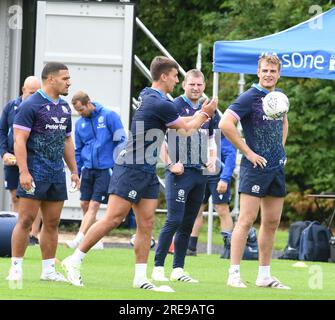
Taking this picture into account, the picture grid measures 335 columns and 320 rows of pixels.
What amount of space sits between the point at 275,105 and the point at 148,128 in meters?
1.29

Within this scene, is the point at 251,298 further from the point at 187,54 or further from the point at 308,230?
the point at 187,54

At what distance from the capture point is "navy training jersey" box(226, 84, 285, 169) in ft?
37.3

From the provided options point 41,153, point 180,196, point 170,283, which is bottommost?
point 170,283

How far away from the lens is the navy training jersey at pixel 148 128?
10.8 metres

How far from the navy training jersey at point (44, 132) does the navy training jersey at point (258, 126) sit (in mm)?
1587

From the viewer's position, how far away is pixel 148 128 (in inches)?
425

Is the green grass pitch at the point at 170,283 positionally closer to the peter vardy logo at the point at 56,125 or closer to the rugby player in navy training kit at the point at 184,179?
the rugby player in navy training kit at the point at 184,179

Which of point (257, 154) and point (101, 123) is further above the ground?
point (101, 123)

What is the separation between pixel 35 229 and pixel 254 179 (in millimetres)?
6235

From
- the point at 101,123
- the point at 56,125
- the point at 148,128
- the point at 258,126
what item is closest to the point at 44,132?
the point at 56,125

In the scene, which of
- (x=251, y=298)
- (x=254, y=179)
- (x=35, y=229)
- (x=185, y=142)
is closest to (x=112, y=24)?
(x=35, y=229)

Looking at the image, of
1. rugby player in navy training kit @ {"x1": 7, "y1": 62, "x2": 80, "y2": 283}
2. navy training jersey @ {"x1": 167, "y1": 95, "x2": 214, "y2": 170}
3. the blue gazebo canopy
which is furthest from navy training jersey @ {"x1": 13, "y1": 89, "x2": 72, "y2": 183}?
the blue gazebo canopy

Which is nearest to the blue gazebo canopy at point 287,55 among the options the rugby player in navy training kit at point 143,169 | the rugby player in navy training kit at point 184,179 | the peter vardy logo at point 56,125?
the rugby player in navy training kit at point 184,179

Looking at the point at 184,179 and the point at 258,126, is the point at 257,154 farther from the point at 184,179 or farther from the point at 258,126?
the point at 184,179
